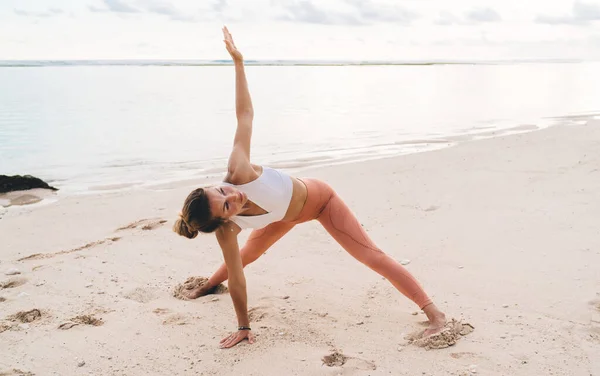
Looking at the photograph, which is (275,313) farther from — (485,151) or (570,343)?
(485,151)

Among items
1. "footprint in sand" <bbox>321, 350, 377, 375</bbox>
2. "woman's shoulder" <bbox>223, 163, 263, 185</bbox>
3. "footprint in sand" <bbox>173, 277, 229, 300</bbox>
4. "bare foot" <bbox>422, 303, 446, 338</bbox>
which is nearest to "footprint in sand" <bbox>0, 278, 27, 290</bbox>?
"footprint in sand" <bbox>173, 277, 229, 300</bbox>

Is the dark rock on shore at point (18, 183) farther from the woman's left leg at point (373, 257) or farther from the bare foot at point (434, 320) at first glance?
the bare foot at point (434, 320)

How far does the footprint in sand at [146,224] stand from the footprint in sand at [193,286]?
7.00 feet

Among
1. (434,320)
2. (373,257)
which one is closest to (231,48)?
(373,257)

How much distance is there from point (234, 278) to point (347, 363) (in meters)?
1.05

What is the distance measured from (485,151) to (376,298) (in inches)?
308

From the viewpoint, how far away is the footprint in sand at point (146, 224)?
740 cm

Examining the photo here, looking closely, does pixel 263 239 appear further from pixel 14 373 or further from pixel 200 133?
pixel 200 133

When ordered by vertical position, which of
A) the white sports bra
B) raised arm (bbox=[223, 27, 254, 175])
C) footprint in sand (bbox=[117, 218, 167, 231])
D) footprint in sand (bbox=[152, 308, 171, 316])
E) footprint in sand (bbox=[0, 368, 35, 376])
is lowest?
footprint in sand (bbox=[152, 308, 171, 316])

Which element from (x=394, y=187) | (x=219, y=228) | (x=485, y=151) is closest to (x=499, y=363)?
(x=219, y=228)

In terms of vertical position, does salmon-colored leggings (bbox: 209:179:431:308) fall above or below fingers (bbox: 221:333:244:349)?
above

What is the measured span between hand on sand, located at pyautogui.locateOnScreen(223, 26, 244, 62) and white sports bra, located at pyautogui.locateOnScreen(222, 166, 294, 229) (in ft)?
2.98

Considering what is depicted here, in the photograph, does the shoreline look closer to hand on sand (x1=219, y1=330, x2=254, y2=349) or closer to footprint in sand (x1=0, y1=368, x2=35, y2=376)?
footprint in sand (x1=0, y1=368, x2=35, y2=376)

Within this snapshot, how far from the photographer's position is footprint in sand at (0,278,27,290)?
543cm
